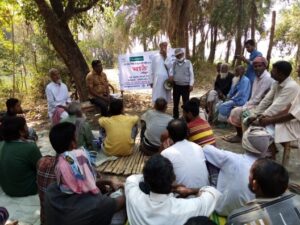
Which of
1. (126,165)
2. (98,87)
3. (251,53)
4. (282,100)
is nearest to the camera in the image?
(282,100)

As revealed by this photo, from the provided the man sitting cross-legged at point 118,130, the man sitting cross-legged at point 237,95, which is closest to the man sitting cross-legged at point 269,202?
the man sitting cross-legged at point 118,130

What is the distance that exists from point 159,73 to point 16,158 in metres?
4.13

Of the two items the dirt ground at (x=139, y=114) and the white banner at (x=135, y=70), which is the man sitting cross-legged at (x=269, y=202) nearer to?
the dirt ground at (x=139, y=114)

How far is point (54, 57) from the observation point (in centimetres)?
1180

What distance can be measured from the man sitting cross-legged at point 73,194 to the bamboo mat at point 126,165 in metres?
1.66

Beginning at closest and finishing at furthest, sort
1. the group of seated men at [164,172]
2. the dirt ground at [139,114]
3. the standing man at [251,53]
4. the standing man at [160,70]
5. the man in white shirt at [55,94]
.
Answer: the group of seated men at [164,172]
the dirt ground at [139,114]
the man in white shirt at [55,94]
the standing man at [251,53]
the standing man at [160,70]

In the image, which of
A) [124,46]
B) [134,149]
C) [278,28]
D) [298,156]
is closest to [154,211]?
[134,149]

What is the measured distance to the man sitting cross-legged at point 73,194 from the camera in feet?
8.25

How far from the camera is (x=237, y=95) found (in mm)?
6371

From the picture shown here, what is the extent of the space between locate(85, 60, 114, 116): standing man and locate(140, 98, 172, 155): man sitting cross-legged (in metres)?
2.22

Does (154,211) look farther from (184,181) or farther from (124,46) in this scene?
(124,46)

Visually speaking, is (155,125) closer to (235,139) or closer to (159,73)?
(235,139)

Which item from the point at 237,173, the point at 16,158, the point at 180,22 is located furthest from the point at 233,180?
the point at 180,22

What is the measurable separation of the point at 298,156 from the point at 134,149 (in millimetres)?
2613
